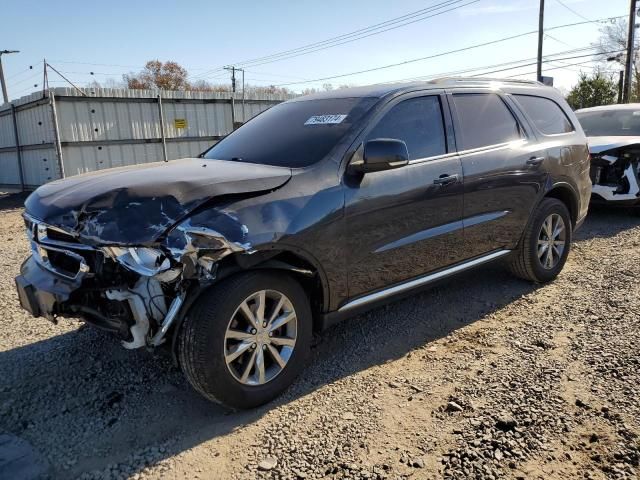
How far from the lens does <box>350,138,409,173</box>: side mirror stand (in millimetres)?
3262

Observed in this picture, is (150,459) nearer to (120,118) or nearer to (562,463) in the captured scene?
(562,463)

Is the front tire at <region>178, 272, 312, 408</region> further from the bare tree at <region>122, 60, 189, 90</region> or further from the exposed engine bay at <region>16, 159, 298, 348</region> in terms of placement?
the bare tree at <region>122, 60, 189, 90</region>

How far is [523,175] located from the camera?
4539 mm

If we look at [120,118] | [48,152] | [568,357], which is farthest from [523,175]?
[48,152]

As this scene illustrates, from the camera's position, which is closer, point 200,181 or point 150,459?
point 150,459

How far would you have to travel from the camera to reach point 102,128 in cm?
1507

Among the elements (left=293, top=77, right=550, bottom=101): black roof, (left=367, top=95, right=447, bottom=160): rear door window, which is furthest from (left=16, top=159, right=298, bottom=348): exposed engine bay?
(left=293, top=77, right=550, bottom=101): black roof

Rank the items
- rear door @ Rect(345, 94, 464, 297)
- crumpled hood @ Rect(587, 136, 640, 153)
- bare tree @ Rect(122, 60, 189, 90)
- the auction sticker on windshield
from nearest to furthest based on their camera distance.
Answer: rear door @ Rect(345, 94, 464, 297) → the auction sticker on windshield → crumpled hood @ Rect(587, 136, 640, 153) → bare tree @ Rect(122, 60, 189, 90)

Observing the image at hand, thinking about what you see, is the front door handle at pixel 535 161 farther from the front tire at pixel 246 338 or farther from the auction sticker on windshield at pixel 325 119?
the front tire at pixel 246 338

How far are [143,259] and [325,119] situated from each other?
5.73 feet

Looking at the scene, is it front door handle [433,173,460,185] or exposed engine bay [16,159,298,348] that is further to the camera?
front door handle [433,173,460,185]

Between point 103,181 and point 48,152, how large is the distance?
1420 centimetres

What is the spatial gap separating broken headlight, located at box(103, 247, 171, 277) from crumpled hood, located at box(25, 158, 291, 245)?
61mm

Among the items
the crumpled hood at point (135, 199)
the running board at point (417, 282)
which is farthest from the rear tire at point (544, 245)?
the crumpled hood at point (135, 199)
